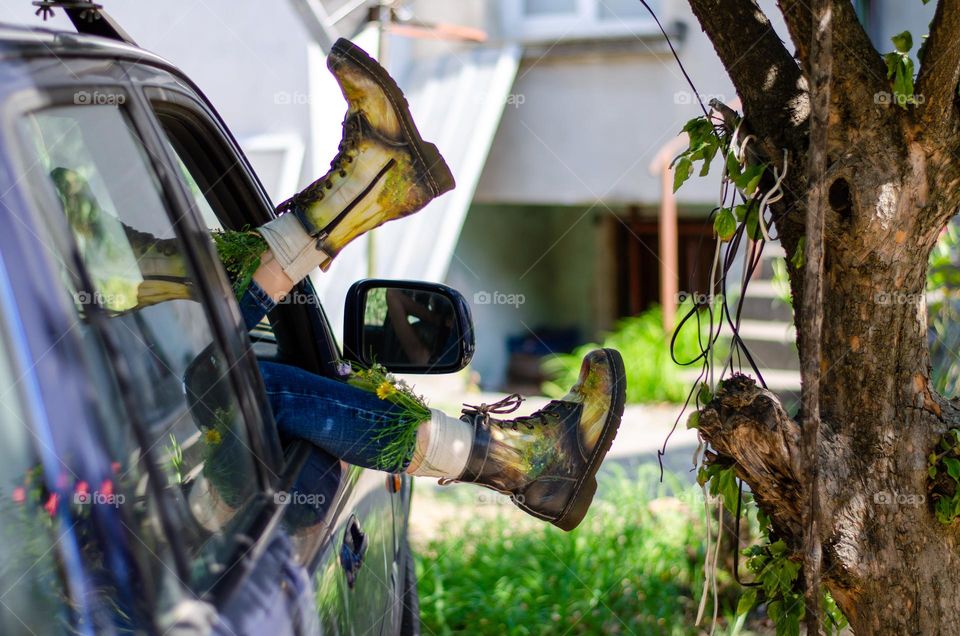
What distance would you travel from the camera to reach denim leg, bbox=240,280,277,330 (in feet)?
6.36

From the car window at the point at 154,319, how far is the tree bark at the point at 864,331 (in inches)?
34.4

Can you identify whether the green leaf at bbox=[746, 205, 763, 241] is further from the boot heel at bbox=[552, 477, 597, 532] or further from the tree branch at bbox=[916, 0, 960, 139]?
the boot heel at bbox=[552, 477, 597, 532]

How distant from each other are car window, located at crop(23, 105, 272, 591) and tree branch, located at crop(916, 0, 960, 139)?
1.26 m

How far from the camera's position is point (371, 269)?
4711 millimetres

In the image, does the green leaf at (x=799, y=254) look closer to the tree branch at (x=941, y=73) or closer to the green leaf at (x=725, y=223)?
the green leaf at (x=725, y=223)

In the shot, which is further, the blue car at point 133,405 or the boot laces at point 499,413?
the boot laces at point 499,413

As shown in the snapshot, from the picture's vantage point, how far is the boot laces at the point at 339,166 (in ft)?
6.54

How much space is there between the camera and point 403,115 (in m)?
1.99

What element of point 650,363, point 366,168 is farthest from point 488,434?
point 650,363

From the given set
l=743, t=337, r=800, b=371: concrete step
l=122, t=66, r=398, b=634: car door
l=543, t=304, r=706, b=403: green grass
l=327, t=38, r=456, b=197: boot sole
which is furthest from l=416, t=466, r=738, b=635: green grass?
l=543, t=304, r=706, b=403: green grass

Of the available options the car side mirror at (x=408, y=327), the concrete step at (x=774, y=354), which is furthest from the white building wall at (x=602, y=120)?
the car side mirror at (x=408, y=327)

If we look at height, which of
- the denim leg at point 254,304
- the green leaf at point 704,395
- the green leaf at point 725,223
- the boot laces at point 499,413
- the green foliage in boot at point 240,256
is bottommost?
the boot laces at point 499,413

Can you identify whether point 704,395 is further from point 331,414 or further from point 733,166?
point 331,414

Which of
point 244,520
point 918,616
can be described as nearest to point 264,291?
point 244,520
